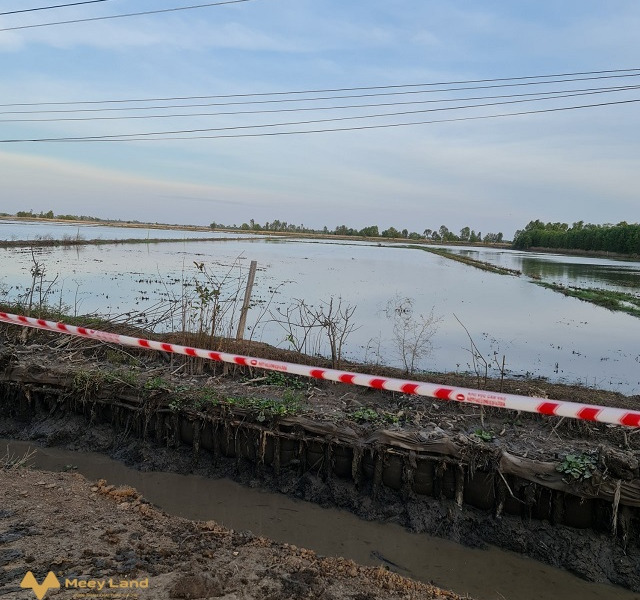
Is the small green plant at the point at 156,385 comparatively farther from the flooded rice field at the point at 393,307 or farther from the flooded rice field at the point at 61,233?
the flooded rice field at the point at 61,233

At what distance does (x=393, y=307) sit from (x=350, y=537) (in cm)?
1287

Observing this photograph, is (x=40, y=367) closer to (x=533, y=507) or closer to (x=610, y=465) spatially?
(x=533, y=507)

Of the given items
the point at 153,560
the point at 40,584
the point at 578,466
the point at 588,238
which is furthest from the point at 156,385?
the point at 588,238

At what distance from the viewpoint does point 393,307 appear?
1756 centimetres

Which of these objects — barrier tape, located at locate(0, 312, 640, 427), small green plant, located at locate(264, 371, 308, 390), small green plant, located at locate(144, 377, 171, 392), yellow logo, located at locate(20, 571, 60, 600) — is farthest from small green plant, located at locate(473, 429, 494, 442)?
yellow logo, located at locate(20, 571, 60, 600)

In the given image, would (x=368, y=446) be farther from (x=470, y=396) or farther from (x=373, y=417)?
(x=470, y=396)

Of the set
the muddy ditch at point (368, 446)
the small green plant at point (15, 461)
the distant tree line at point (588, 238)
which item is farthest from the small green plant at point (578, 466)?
the distant tree line at point (588, 238)

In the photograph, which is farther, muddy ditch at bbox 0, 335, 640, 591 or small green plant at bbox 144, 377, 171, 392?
small green plant at bbox 144, 377, 171, 392

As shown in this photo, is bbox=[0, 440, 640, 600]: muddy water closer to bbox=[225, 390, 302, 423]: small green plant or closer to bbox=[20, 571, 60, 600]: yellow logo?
bbox=[225, 390, 302, 423]: small green plant

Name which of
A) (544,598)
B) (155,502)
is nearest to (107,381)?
(155,502)

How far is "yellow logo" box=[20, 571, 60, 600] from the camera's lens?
3.24 m

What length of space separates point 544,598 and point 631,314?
1814 centimetres

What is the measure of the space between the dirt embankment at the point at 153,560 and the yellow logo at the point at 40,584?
0.04 metres

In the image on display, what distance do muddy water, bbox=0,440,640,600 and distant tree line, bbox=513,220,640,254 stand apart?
69540 mm
